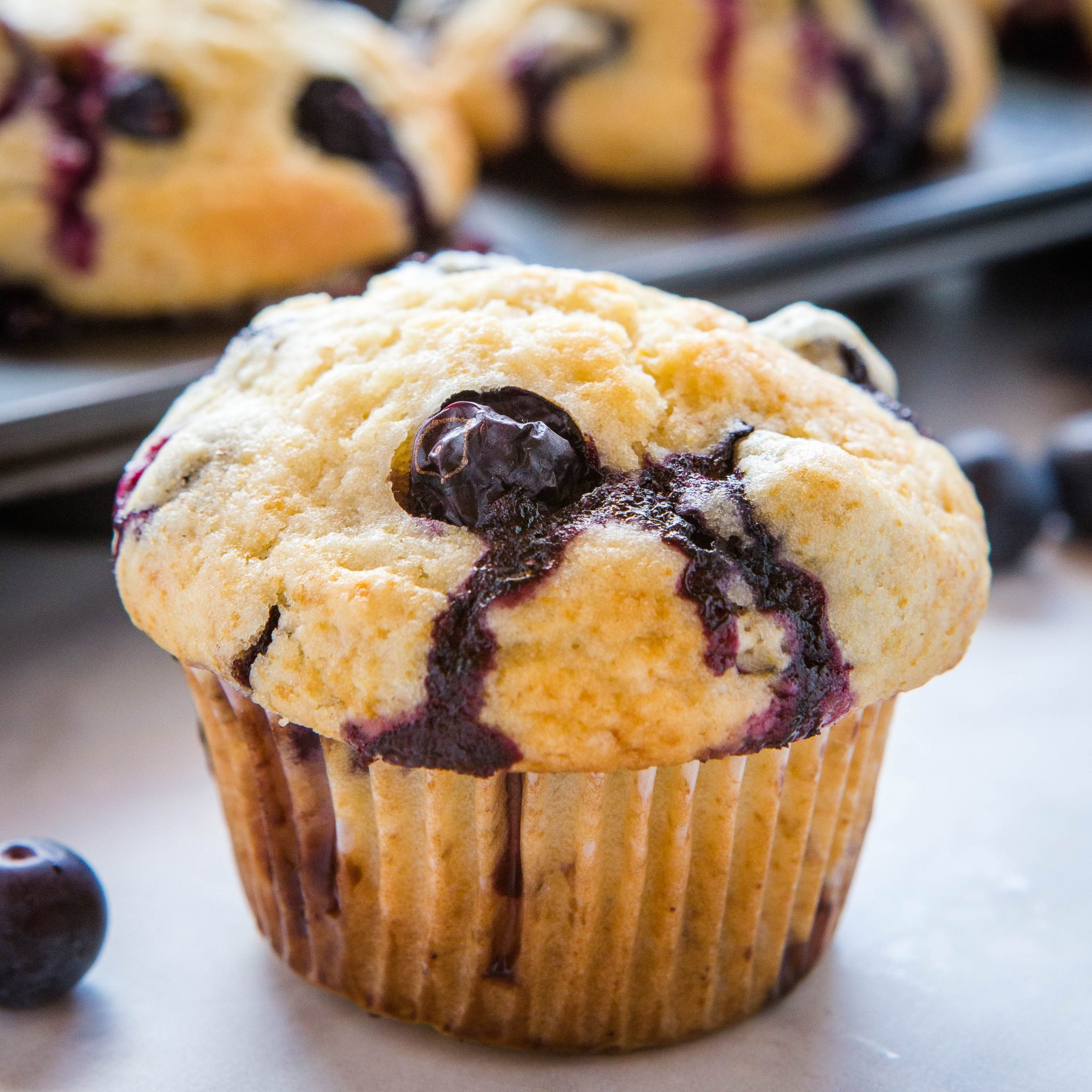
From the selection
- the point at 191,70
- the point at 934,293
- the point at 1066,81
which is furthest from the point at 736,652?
the point at 1066,81

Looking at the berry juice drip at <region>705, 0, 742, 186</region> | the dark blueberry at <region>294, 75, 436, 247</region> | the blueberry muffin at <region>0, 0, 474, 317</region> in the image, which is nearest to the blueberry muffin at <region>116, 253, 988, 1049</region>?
the blueberry muffin at <region>0, 0, 474, 317</region>

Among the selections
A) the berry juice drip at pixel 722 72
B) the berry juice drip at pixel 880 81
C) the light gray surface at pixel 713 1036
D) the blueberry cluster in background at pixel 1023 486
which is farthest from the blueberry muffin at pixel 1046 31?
the light gray surface at pixel 713 1036

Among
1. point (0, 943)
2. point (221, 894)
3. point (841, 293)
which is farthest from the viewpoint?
point (841, 293)

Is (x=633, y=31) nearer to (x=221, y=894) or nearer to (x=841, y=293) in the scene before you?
(x=841, y=293)

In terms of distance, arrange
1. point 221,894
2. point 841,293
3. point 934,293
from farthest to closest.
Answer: point 934,293, point 841,293, point 221,894

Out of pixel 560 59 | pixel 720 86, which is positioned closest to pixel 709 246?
pixel 720 86
